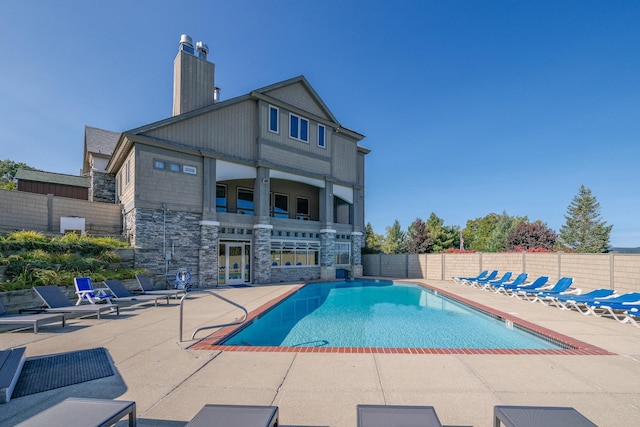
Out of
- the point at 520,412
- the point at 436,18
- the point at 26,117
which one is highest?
the point at 436,18

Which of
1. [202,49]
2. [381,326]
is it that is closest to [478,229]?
[202,49]

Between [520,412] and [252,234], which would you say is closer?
[520,412]

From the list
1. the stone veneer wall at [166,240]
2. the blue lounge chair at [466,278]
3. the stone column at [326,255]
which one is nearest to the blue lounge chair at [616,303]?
the blue lounge chair at [466,278]

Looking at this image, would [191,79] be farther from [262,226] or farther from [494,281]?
[494,281]

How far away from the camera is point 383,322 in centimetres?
827

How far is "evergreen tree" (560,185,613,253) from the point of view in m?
45.3

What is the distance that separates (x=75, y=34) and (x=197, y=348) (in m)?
12.6

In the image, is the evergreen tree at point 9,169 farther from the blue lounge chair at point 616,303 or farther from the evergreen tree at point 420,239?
the blue lounge chair at point 616,303

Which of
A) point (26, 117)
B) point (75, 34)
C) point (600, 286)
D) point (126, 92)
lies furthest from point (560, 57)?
point (26, 117)

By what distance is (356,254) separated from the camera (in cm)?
2086

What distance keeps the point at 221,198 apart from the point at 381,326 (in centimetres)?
1238

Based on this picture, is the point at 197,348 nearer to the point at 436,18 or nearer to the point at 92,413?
the point at 92,413

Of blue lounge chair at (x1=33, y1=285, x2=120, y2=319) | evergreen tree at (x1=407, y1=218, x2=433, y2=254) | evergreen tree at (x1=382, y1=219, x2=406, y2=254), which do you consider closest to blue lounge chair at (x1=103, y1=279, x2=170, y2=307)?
blue lounge chair at (x1=33, y1=285, x2=120, y2=319)

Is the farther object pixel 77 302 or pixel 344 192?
pixel 344 192
